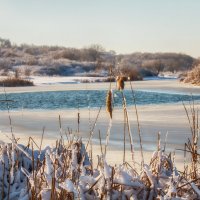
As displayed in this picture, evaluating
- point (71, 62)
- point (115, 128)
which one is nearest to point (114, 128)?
point (115, 128)

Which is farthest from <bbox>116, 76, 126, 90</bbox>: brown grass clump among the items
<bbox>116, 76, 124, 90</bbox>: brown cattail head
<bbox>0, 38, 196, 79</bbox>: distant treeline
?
<bbox>0, 38, 196, 79</bbox>: distant treeline

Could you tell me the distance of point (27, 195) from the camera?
227cm

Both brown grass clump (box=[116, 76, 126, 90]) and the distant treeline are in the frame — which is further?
the distant treeline

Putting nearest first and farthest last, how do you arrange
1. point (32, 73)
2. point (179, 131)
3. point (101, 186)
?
point (101, 186)
point (179, 131)
point (32, 73)

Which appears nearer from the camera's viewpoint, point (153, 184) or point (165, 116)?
point (153, 184)

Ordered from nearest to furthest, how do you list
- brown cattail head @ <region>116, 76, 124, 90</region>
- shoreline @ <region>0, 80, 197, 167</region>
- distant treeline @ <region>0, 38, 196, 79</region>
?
brown cattail head @ <region>116, 76, 124, 90</region> → shoreline @ <region>0, 80, 197, 167</region> → distant treeline @ <region>0, 38, 196, 79</region>

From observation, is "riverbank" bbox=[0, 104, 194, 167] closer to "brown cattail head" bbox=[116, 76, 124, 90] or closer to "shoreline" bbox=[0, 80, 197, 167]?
"shoreline" bbox=[0, 80, 197, 167]

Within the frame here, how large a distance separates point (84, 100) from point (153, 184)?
12.2 m

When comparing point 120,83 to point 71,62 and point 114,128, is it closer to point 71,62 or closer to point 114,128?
point 114,128

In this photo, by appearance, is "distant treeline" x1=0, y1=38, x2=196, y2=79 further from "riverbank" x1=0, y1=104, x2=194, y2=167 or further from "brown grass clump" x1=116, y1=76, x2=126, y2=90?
"brown grass clump" x1=116, y1=76, x2=126, y2=90

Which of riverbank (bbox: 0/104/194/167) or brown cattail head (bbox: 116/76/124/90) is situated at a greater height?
brown cattail head (bbox: 116/76/124/90)

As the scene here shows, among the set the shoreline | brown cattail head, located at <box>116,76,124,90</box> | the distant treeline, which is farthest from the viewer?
the distant treeline

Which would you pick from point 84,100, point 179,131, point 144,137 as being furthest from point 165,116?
point 84,100

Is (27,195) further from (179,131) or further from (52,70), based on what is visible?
(52,70)
